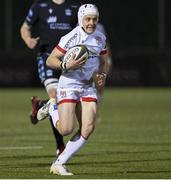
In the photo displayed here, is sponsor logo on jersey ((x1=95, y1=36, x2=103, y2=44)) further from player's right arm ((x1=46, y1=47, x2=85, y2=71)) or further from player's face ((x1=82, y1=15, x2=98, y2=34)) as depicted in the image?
player's right arm ((x1=46, y1=47, x2=85, y2=71))

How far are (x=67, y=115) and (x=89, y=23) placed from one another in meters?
1.06

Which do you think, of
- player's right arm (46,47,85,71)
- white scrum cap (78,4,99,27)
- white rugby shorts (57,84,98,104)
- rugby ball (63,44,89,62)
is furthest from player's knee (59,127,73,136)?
white scrum cap (78,4,99,27)

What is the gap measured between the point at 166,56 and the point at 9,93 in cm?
552

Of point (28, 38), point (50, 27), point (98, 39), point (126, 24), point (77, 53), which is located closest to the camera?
point (77, 53)

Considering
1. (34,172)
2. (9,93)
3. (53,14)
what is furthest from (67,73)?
(9,93)

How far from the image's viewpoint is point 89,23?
10.3 metres

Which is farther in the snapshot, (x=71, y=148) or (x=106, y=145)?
(x=106, y=145)

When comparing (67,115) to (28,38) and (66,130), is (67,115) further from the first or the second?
(28,38)

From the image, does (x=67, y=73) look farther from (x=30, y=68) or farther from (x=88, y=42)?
(x=30, y=68)

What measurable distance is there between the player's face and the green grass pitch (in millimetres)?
1600

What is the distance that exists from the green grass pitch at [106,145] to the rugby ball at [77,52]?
1293mm

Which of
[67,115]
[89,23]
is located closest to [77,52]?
[89,23]

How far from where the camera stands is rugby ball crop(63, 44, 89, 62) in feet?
33.4

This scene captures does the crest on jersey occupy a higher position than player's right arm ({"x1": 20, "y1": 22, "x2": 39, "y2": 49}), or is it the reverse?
the crest on jersey
